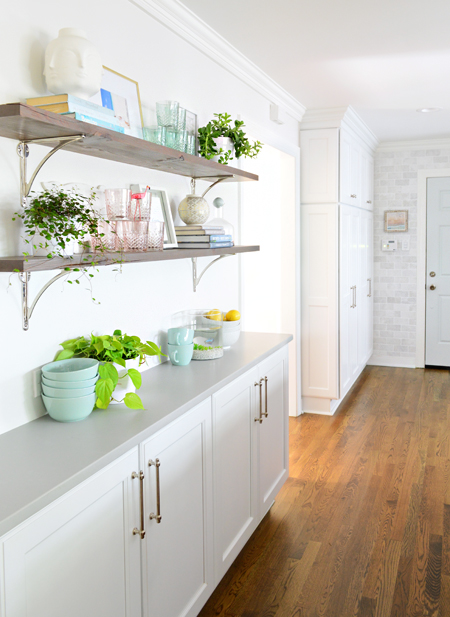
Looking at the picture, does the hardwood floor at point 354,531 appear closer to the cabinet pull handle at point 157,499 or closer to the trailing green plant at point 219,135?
the cabinet pull handle at point 157,499

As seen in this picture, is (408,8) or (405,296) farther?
(405,296)

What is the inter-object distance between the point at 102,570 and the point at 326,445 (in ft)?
8.72

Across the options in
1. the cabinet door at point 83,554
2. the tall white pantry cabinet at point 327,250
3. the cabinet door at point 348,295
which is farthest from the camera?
the cabinet door at point 348,295

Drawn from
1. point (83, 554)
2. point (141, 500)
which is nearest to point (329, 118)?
point (141, 500)

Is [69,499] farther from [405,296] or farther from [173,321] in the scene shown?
[405,296]

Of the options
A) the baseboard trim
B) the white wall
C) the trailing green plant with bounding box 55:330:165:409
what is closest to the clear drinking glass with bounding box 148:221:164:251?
the white wall

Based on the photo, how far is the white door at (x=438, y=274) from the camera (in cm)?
595

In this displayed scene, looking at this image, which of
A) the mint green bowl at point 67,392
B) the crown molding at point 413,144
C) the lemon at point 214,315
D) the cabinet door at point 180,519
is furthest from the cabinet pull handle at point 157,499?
the crown molding at point 413,144

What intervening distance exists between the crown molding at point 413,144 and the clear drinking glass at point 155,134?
14.7 ft

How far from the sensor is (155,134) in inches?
84.1

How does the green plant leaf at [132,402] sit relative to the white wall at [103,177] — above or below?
below

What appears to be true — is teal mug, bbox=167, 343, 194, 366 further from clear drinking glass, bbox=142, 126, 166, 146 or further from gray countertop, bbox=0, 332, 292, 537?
clear drinking glass, bbox=142, 126, 166, 146

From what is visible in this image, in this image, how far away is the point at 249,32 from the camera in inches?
105

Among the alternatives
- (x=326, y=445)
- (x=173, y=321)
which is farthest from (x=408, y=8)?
(x=326, y=445)
